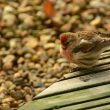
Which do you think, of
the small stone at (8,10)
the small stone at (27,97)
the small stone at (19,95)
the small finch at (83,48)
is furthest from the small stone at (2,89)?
the small stone at (8,10)

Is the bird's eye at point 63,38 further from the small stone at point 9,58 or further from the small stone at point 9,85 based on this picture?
the small stone at point 9,58

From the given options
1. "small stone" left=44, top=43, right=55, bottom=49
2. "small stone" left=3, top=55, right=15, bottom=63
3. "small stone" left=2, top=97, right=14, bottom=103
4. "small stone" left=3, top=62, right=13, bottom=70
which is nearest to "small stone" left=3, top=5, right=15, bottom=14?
"small stone" left=44, top=43, right=55, bottom=49

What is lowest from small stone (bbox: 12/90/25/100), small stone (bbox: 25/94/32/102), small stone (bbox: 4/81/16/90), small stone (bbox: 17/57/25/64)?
small stone (bbox: 25/94/32/102)

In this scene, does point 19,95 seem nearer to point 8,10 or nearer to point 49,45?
point 49,45

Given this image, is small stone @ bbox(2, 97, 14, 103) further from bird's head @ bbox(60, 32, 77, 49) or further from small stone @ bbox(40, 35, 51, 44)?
small stone @ bbox(40, 35, 51, 44)

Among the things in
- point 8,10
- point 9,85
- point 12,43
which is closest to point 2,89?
point 9,85
